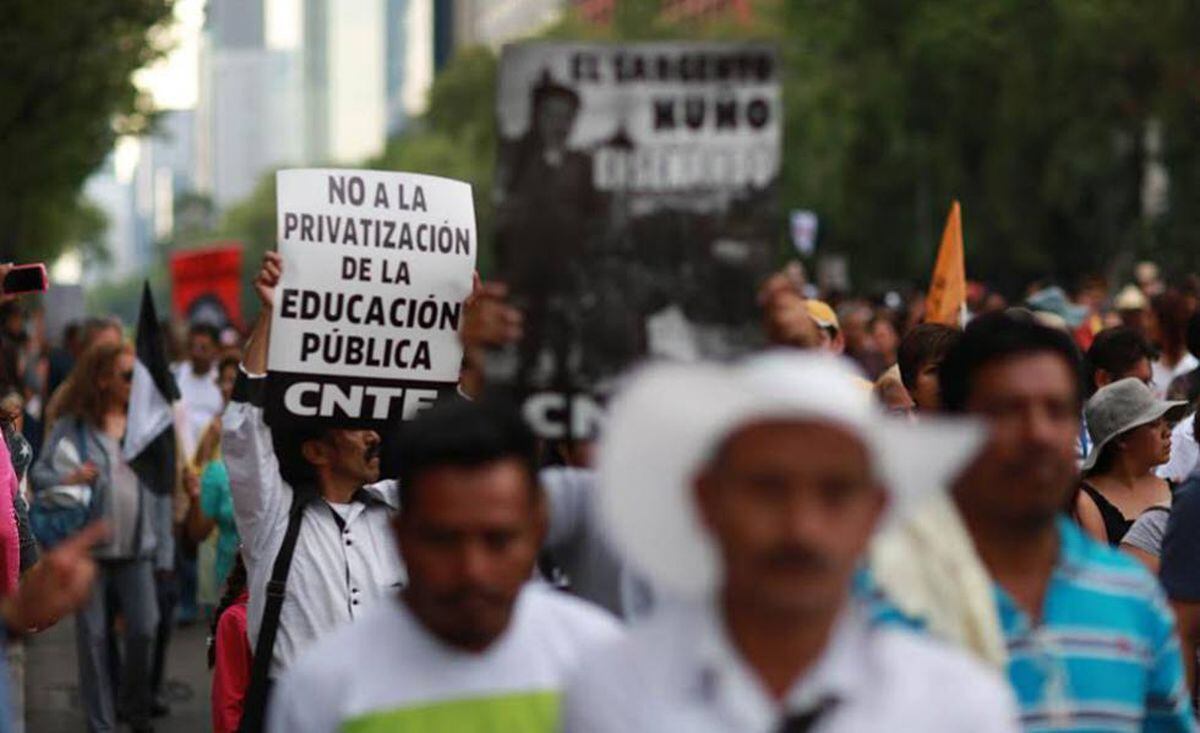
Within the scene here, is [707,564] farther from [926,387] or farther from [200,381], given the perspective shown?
[200,381]

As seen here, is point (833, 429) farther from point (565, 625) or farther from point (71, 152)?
point (71, 152)

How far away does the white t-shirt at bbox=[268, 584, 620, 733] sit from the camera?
12.6 feet

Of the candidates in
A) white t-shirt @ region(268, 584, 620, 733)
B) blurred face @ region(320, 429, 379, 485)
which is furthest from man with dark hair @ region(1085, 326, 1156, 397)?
white t-shirt @ region(268, 584, 620, 733)

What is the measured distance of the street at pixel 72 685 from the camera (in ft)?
42.2

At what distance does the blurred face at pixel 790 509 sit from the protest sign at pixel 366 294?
3.59m

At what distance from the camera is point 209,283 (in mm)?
25281

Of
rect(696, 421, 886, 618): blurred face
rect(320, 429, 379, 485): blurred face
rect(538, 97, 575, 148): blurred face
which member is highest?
rect(538, 97, 575, 148): blurred face

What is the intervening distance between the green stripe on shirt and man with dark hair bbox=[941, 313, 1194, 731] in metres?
0.83

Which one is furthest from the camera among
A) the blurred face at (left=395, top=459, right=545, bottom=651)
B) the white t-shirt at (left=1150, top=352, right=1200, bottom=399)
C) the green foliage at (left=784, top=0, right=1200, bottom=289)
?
the green foliage at (left=784, top=0, right=1200, bottom=289)

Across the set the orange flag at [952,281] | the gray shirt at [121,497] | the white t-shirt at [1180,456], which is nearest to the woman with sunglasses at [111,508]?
the gray shirt at [121,497]

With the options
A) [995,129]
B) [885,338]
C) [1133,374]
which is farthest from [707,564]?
[995,129]

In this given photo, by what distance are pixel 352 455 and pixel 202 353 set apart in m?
10.8

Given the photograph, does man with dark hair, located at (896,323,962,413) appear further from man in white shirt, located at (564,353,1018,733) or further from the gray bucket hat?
man in white shirt, located at (564,353,1018,733)

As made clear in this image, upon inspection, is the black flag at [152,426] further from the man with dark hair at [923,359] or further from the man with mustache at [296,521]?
the man with mustache at [296,521]
